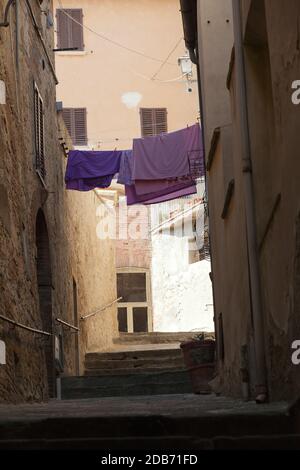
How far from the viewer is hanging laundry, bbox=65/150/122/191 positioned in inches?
793

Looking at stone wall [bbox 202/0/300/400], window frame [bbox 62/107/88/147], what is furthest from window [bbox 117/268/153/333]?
stone wall [bbox 202/0/300/400]

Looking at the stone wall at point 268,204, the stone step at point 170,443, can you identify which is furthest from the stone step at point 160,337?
the stone step at point 170,443

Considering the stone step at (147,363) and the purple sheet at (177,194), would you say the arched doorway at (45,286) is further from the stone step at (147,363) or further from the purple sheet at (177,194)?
the purple sheet at (177,194)

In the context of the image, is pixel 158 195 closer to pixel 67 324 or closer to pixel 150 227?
pixel 67 324

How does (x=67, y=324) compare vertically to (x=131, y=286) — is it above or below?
below

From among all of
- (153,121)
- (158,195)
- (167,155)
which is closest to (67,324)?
(158,195)

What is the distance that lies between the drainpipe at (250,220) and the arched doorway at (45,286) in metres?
9.04

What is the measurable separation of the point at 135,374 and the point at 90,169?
18.8ft

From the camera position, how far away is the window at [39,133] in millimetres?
15789

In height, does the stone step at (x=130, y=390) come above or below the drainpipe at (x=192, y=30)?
below

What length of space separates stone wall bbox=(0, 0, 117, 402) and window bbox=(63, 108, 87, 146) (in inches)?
303

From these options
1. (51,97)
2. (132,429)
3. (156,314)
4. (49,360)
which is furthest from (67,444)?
(156,314)

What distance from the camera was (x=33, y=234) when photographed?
1459 centimetres

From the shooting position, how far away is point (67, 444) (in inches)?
153
